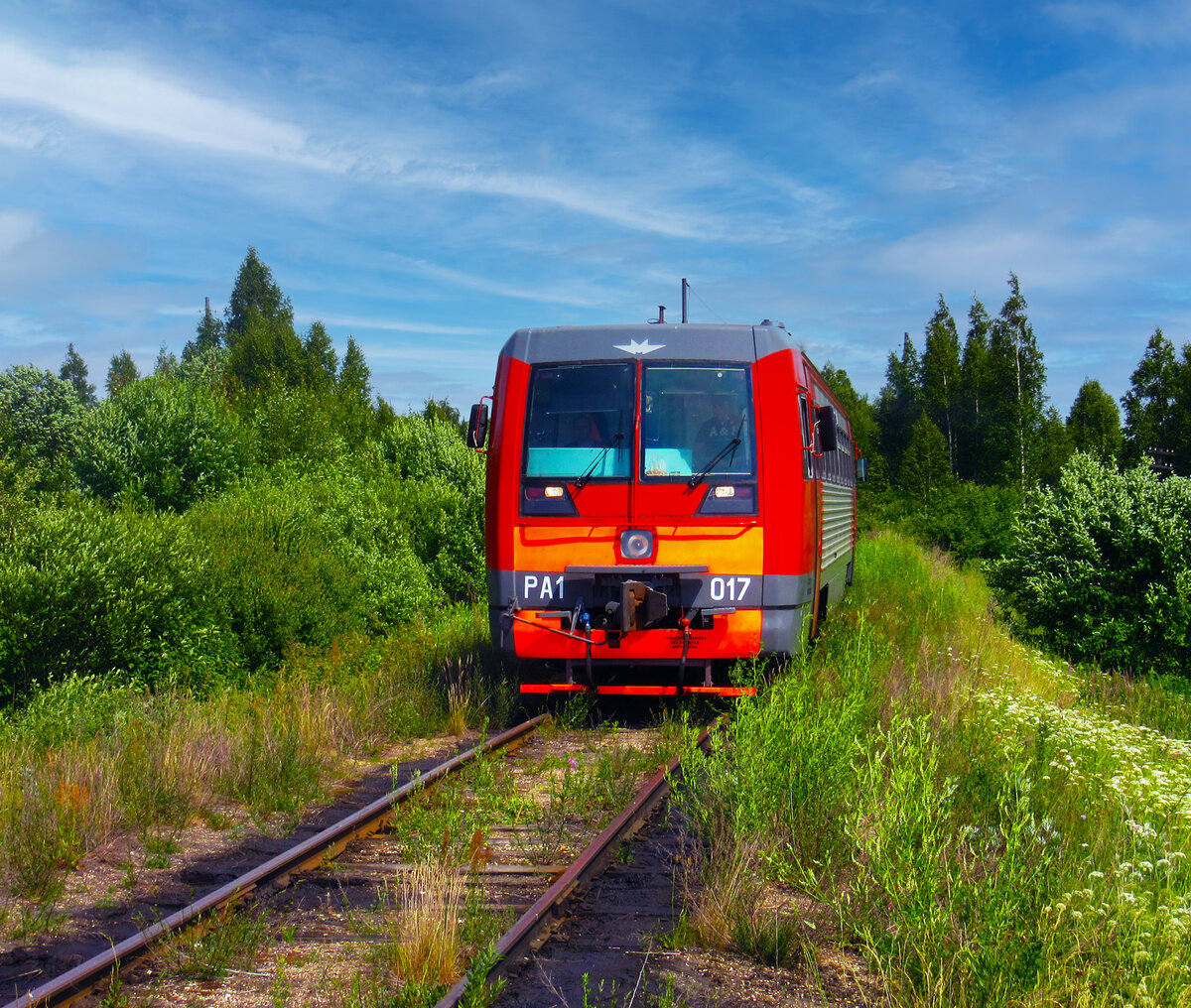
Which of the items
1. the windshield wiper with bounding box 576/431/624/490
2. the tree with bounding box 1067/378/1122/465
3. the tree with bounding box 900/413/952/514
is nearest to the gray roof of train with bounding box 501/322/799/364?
the windshield wiper with bounding box 576/431/624/490

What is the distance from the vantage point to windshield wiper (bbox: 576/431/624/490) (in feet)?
27.9

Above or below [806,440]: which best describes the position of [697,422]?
→ above

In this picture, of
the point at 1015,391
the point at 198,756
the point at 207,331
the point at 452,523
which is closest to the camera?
the point at 198,756

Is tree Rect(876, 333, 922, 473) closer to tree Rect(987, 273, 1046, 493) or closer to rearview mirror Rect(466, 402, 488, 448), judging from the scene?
tree Rect(987, 273, 1046, 493)

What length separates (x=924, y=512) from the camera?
124 feet

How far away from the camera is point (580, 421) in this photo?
8.72 m

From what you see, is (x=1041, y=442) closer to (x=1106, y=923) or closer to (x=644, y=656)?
(x=644, y=656)

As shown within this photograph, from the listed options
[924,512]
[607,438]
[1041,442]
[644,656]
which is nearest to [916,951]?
[644,656]

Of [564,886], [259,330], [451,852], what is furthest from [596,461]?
[259,330]

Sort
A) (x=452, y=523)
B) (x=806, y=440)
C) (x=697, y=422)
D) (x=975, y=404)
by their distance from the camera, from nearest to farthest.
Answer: (x=697, y=422), (x=806, y=440), (x=452, y=523), (x=975, y=404)

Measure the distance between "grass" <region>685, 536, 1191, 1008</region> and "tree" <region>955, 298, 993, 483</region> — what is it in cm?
4553

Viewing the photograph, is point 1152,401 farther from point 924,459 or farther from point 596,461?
point 596,461

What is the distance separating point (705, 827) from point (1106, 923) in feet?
7.25

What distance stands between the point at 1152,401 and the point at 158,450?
1826 inches
